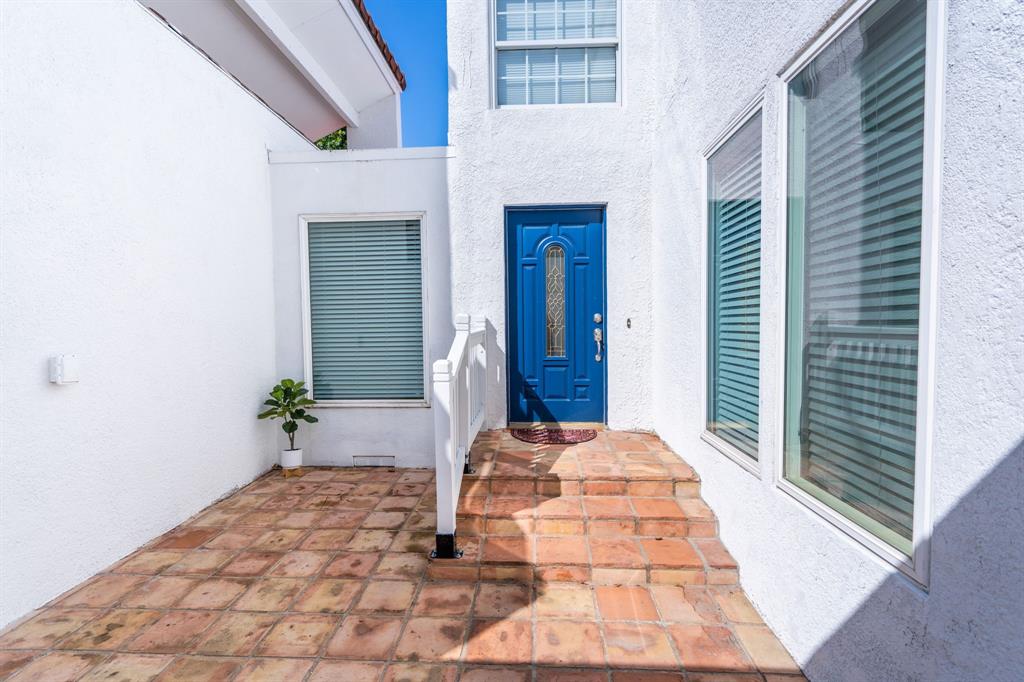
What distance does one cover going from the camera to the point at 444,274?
4.31 metres

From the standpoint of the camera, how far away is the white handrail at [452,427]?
269 centimetres

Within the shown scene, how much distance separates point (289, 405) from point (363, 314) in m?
1.05

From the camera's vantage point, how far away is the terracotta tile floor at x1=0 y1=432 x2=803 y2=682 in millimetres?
2014

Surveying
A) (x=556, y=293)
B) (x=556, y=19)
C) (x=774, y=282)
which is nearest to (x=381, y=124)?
(x=556, y=19)

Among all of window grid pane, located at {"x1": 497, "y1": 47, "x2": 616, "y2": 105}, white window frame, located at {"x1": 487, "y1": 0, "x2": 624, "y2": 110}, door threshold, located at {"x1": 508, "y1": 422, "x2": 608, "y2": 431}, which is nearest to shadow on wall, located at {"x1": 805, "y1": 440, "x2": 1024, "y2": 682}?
door threshold, located at {"x1": 508, "y1": 422, "x2": 608, "y2": 431}

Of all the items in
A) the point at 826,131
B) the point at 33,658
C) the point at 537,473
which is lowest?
the point at 33,658

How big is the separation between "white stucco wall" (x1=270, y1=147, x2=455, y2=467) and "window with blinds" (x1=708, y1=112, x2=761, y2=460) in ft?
7.48

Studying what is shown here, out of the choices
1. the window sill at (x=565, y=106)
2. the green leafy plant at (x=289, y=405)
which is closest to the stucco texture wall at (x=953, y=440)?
the window sill at (x=565, y=106)

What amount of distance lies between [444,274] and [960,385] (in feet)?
11.9

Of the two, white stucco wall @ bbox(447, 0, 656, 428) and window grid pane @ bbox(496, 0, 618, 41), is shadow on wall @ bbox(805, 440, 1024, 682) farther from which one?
window grid pane @ bbox(496, 0, 618, 41)

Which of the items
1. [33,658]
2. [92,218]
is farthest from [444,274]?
[33,658]

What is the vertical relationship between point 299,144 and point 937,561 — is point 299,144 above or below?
above

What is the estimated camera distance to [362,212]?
436 cm

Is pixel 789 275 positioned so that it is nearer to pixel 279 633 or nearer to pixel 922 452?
pixel 922 452
